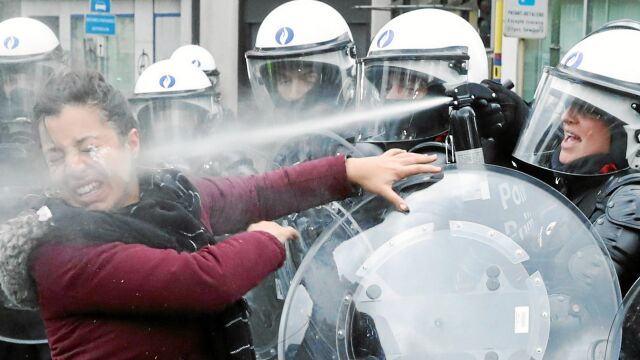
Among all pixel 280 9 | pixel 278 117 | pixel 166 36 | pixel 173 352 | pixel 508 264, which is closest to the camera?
pixel 508 264

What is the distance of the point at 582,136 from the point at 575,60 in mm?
240

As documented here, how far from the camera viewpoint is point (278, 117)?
476 cm

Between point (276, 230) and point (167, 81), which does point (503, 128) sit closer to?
point (276, 230)

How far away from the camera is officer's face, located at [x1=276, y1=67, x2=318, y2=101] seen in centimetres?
481

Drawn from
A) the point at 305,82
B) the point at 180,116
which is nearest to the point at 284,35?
the point at 305,82

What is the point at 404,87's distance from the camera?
163 inches

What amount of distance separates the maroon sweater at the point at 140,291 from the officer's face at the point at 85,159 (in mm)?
141

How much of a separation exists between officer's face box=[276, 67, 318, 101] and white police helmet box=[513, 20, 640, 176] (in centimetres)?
141

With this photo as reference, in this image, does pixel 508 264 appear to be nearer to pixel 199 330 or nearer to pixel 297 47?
pixel 199 330

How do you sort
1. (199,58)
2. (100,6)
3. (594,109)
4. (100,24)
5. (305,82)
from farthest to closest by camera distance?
(100,6) → (100,24) → (199,58) → (305,82) → (594,109)

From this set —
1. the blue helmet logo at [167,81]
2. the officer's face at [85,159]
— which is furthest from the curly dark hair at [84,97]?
the blue helmet logo at [167,81]

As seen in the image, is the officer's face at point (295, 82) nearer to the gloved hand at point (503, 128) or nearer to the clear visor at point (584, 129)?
the gloved hand at point (503, 128)

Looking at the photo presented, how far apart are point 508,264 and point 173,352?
2.44 feet

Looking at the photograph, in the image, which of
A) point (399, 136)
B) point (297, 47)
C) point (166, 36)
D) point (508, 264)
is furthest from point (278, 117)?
point (166, 36)
